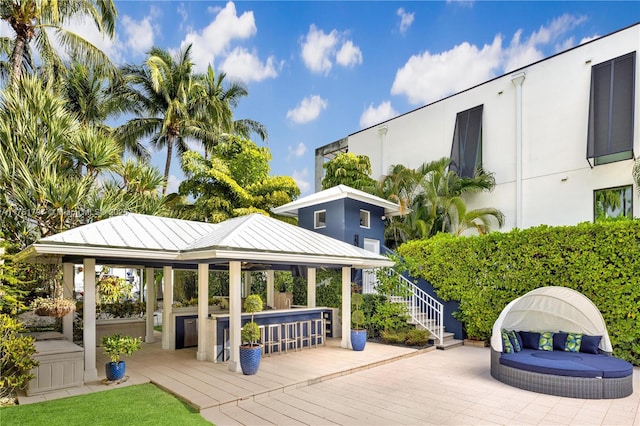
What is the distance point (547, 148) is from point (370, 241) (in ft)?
25.1

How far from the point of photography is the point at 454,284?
12.2 meters

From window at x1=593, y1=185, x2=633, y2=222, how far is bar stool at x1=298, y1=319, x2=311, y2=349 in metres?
10.2

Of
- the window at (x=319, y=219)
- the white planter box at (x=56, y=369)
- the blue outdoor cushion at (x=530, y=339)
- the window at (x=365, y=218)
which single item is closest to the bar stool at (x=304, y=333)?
the white planter box at (x=56, y=369)

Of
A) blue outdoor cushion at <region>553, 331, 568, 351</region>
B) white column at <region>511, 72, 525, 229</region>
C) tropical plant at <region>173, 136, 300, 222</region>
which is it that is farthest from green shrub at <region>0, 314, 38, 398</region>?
white column at <region>511, 72, 525, 229</region>

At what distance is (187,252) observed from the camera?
27.0 feet

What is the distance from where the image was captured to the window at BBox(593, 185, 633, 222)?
1284 centimetres

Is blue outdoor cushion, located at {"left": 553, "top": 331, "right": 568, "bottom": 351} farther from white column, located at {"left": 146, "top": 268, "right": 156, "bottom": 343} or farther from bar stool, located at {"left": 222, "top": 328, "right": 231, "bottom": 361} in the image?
white column, located at {"left": 146, "top": 268, "right": 156, "bottom": 343}

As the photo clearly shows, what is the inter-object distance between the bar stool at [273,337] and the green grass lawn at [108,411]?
3437mm

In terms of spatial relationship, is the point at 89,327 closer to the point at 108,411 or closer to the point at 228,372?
the point at 108,411

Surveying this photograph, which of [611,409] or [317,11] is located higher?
[317,11]

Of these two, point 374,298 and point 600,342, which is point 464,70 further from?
point 600,342

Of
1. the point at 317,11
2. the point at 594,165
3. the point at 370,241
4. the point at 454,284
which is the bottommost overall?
the point at 454,284

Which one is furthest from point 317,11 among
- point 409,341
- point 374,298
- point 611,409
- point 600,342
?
point 611,409

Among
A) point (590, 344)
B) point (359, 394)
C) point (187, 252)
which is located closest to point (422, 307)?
point (590, 344)
